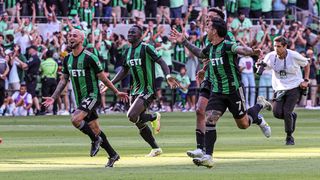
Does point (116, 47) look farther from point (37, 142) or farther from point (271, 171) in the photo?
point (271, 171)

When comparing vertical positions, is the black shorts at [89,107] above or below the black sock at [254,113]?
above

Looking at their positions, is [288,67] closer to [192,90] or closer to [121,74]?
[121,74]

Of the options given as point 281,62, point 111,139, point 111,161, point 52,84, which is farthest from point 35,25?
point 111,161

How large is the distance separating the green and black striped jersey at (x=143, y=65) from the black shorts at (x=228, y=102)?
11.5 ft

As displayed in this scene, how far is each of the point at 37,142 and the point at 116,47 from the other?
55.6 ft

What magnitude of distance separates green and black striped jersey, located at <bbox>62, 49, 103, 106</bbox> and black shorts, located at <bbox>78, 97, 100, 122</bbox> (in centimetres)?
7

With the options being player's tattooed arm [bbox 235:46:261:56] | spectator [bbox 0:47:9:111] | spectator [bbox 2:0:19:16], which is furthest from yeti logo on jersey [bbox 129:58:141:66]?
spectator [bbox 2:0:19:16]

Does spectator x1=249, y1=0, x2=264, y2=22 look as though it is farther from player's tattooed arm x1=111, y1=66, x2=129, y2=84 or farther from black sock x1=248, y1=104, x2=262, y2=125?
player's tattooed arm x1=111, y1=66, x2=129, y2=84

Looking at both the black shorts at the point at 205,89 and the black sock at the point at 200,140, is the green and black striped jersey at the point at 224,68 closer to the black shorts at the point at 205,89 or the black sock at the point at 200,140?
the black shorts at the point at 205,89

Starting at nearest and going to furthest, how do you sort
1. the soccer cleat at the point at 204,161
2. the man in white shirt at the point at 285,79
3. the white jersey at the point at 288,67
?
1. the soccer cleat at the point at 204,161
2. the man in white shirt at the point at 285,79
3. the white jersey at the point at 288,67

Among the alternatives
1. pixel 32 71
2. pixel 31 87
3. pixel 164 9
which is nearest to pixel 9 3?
pixel 32 71

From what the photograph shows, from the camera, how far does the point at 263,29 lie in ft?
148

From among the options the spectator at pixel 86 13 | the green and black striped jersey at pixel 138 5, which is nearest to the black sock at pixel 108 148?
the spectator at pixel 86 13

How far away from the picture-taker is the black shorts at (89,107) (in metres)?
17.9
